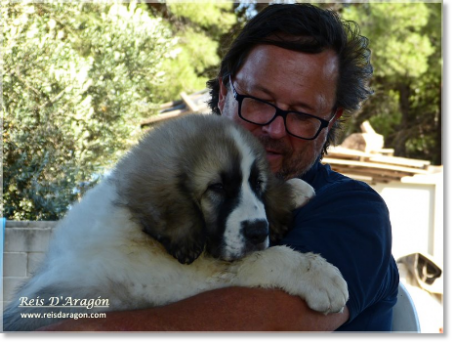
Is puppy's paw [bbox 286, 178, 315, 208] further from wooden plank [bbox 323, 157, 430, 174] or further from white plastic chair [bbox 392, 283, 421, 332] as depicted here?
wooden plank [bbox 323, 157, 430, 174]

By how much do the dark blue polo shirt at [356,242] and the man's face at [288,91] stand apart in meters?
0.34

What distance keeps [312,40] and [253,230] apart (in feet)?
3.63

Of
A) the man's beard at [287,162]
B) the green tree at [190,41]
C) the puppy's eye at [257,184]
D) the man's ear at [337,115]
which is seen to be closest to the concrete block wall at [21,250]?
the puppy's eye at [257,184]

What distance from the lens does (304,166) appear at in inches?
110

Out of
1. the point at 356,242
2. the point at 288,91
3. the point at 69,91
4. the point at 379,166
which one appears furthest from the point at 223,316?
the point at 69,91

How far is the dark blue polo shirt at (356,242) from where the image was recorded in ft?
6.74

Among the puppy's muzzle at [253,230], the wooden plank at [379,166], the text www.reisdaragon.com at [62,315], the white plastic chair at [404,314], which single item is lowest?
the white plastic chair at [404,314]

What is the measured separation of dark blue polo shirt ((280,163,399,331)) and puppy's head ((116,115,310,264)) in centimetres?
16

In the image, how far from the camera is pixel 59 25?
17.3ft

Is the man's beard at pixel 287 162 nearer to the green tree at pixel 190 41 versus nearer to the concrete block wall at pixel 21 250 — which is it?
the concrete block wall at pixel 21 250

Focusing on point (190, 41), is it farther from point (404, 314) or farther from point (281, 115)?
point (404, 314)

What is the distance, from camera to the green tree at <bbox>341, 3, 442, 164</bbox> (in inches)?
187

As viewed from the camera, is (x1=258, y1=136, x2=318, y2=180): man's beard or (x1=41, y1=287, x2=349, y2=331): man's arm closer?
(x1=41, y1=287, x2=349, y2=331): man's arm

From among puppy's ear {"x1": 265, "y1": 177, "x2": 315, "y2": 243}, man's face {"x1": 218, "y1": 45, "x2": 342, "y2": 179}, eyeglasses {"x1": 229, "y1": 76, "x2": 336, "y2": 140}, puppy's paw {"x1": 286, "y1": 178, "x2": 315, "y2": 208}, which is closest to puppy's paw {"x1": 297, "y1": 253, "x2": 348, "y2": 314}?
puppy's ear {"x1": 265, "y1": 177, "x2": 315, "y2": 243}
